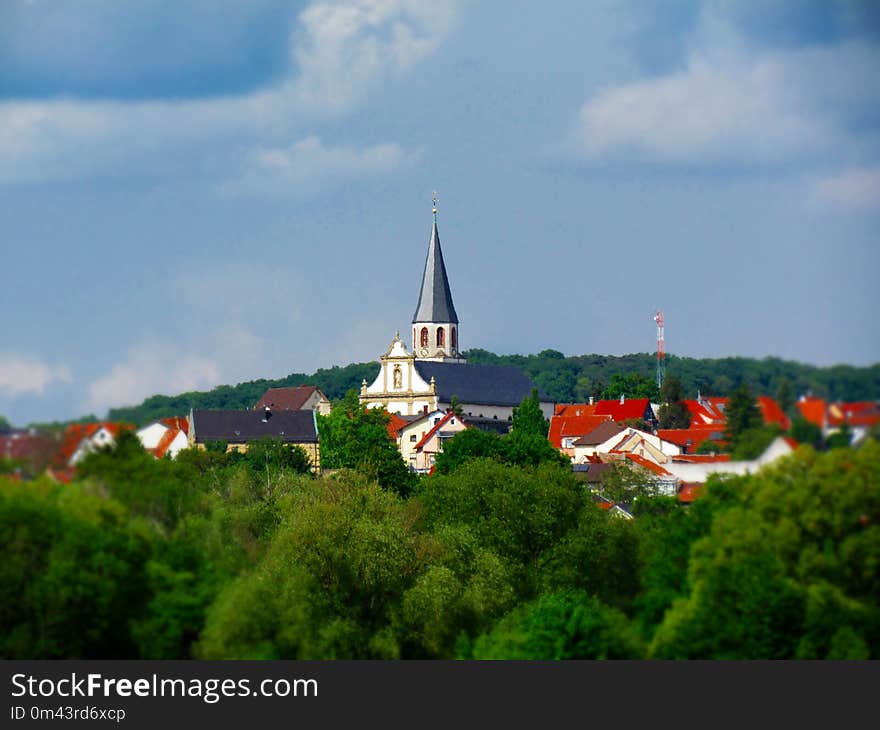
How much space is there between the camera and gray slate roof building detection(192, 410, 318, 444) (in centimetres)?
1756

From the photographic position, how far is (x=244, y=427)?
2808cm

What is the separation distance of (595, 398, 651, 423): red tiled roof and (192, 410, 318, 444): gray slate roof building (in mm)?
34896

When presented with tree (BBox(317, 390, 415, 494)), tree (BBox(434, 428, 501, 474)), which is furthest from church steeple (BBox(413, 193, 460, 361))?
tree (BBox(434, 428, 501, 474))

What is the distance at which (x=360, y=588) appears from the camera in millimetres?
22938

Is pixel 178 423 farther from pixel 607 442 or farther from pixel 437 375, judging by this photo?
pixel 437 375

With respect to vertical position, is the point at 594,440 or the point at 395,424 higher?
the point at 395,424

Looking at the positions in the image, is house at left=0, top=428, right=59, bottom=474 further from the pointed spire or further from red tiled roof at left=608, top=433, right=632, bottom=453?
the pointed spire

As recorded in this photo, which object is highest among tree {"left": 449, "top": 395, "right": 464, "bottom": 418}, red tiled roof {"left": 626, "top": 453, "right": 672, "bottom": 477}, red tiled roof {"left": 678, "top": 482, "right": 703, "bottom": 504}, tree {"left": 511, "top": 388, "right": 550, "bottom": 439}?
tree {"left": 449, "top": 395, "right": 464, "bottom": 418}

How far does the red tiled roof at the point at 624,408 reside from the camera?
261 ft

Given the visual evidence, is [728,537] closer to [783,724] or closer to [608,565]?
[783,724]

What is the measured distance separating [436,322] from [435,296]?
296 cm

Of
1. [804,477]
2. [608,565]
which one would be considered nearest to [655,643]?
[804,477]

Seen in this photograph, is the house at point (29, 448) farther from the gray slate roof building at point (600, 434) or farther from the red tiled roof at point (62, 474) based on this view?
the gray slate roof building at point (600, 434)

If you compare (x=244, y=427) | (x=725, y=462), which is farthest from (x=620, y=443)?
(x=725, y=462)
